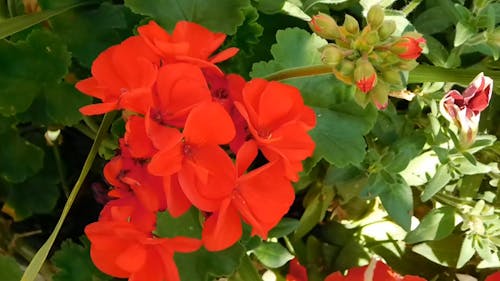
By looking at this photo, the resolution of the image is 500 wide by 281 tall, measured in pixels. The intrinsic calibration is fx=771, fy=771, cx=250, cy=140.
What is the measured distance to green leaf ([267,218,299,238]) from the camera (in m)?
1.25

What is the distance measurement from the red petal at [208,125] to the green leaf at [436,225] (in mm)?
574

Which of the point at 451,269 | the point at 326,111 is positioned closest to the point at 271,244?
the point at 326,111

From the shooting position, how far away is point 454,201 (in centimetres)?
131

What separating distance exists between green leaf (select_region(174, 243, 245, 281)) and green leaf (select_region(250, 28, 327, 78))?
26 centimetres

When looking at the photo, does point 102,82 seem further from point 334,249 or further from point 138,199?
point 334,249

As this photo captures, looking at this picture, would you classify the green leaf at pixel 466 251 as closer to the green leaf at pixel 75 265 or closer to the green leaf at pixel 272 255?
the green leaf at pixel 272 255

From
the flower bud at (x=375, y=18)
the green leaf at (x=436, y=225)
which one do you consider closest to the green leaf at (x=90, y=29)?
the flower bud at (x=375, y=18)

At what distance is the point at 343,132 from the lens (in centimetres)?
108

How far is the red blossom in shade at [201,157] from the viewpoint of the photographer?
77 cm

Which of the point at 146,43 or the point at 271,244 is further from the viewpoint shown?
the point at 271,244

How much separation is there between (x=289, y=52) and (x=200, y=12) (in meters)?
0.14

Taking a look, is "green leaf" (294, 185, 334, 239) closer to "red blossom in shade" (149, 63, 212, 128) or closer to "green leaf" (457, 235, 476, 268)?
"green leaf" (457, 235, 476, 268)

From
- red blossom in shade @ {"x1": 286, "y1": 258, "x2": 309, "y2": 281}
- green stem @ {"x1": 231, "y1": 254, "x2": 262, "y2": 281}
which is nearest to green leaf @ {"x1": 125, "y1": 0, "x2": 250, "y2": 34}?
green stem @ {"x1": 231, "y1": 254, "x2": 262, "y2": 281}

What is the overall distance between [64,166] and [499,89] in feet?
2.48
